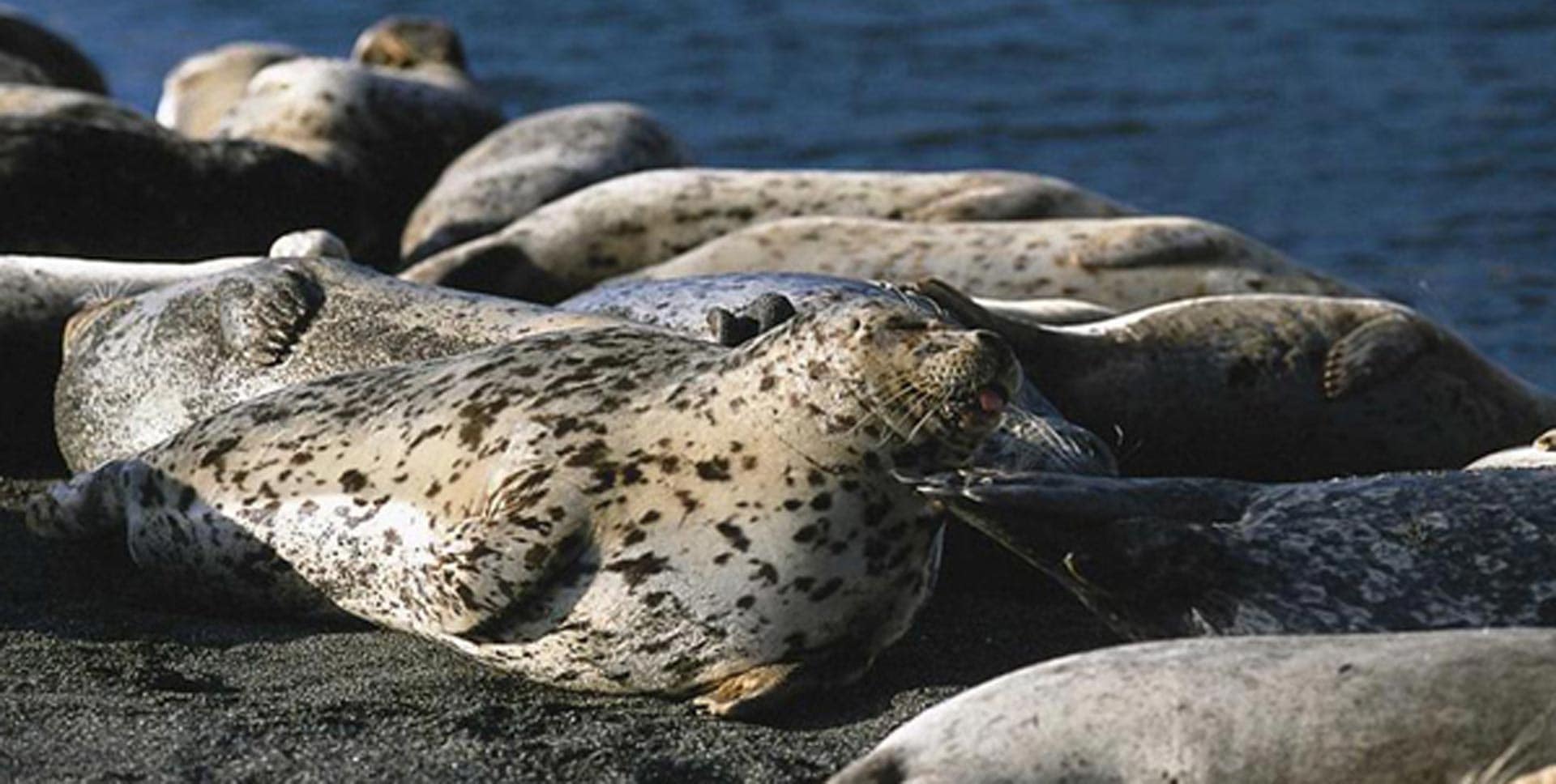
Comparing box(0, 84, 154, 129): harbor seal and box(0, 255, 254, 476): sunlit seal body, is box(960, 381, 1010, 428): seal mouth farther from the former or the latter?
box(0, 84, 154, 129): harbor seal

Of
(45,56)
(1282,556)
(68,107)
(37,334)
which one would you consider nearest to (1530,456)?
(1282,556)

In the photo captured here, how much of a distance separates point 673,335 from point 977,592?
775 millimetres

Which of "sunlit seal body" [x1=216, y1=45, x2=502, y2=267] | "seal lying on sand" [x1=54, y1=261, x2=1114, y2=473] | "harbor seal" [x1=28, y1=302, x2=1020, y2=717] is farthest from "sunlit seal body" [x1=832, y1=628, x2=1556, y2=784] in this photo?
"sunlit seal body" [x1=216, y1=45, x2=502, y2=267]

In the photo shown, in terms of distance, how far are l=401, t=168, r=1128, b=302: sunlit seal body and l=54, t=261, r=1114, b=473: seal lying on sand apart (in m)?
1.86

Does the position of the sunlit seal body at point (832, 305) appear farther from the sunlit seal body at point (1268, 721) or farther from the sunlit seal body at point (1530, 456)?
the sunlit seal body at point (1268, 721)

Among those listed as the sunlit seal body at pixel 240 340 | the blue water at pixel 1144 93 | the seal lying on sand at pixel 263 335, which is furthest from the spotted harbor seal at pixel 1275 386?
the blue water at pixel 1144 93

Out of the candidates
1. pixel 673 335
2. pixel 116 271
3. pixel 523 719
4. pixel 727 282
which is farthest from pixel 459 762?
pixel 116 271

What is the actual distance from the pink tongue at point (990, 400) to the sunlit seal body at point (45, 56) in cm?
748

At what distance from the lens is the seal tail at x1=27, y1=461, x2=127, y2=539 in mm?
6090

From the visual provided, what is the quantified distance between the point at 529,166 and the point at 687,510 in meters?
5.32

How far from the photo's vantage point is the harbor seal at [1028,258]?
8211 millimetres

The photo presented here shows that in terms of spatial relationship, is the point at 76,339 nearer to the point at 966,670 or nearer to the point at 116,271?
the point at 116,271

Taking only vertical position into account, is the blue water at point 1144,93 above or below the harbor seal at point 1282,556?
below

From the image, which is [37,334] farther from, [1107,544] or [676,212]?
[1107,544]
